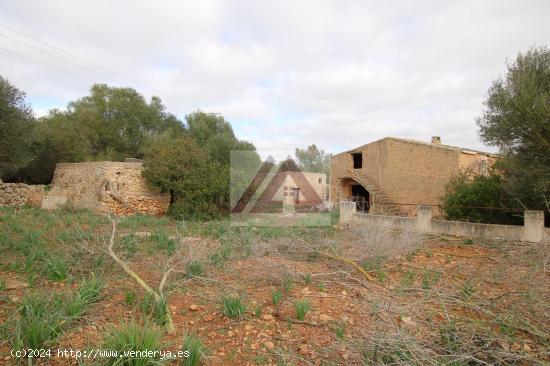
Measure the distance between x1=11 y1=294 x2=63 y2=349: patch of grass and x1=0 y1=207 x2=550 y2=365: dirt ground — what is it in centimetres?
11

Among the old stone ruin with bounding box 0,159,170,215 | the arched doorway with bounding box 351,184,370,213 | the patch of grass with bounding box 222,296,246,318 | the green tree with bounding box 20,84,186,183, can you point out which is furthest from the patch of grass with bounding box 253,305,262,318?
the green tree with bounding box 20,84,186,183

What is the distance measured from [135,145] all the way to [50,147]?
6.62 meters

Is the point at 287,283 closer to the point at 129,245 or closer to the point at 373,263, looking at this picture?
the point at 373,263

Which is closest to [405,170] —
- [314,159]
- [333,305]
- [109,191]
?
[333,305]

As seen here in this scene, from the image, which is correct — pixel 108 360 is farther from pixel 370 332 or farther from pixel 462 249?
pixel 462 249

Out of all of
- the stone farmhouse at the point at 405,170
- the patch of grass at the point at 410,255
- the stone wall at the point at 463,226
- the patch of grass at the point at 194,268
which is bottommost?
the patch of grass at the point at 410,255

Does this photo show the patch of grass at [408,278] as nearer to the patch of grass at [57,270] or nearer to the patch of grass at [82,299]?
the patch of grass at [82,299]

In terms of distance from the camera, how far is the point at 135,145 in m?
23.8

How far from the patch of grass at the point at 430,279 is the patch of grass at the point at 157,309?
12.2 feet

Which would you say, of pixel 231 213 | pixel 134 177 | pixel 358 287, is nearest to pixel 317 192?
pixel 231 213

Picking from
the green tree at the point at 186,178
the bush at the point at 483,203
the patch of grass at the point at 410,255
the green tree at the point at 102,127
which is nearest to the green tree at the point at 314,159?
the green tree at the point at 102,127

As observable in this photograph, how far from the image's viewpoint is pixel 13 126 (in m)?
12.3

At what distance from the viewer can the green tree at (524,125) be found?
27.3 feet

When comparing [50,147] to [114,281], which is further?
[50,147]
